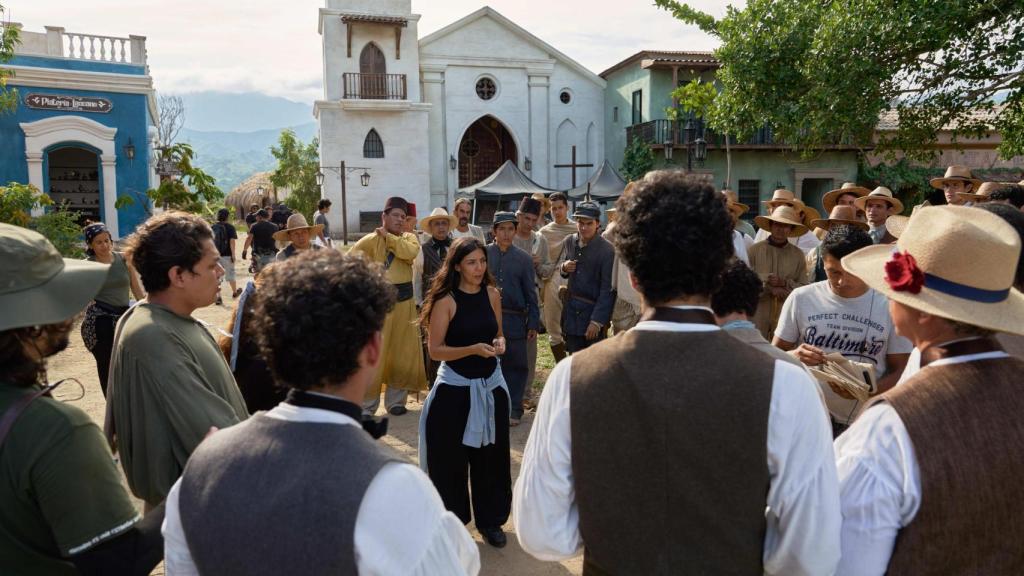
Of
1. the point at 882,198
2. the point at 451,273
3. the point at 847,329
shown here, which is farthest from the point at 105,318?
the point at 882,198

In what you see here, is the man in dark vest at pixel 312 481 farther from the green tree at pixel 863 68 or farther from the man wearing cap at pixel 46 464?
the green tree at pixel 863 68

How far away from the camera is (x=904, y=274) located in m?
1.80

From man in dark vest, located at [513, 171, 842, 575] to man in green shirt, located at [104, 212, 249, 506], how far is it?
124cm

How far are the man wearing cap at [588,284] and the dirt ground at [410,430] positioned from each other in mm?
988

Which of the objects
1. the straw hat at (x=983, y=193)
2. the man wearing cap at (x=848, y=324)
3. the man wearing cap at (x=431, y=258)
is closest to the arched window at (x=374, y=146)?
the man wearing cap at (x=431, y=258)

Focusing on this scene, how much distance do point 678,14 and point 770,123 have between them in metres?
2.53

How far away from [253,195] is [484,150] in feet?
59.0

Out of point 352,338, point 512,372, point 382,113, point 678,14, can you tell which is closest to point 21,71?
point 382,113

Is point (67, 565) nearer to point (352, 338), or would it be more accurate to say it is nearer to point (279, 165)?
point (352, 338)

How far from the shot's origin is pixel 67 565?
168cm

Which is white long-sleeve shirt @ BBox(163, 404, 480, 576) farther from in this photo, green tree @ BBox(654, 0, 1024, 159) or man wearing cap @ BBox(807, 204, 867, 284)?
green tree @ BBox(654, 0, 1024, 159)

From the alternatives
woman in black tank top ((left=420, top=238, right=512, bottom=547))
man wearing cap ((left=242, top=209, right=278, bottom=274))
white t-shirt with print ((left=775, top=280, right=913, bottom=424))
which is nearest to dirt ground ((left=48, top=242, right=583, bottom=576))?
woman in black tank top ((left=420, top=238, right=512, bottom=547))

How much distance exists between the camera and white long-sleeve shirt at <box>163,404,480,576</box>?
4.28ft

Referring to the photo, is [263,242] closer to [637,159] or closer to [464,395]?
[464,395]
